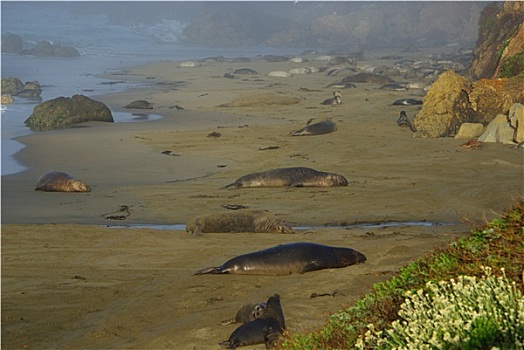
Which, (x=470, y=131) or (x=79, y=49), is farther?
(x=79, y=49)

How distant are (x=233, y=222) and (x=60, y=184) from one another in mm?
3925

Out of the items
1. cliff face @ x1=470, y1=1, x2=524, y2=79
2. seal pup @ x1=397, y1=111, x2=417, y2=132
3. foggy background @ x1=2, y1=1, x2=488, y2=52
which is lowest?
foggy background @ x1=2, y1=1, x2=488, y2=52

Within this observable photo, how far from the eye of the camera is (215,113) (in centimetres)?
2336

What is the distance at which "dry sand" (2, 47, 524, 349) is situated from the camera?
23.0 ft

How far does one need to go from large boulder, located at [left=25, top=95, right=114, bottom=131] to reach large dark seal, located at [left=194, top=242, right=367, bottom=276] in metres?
13.7

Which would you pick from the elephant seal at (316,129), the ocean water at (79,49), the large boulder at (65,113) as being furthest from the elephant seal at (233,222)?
the large boulder at (65,113)

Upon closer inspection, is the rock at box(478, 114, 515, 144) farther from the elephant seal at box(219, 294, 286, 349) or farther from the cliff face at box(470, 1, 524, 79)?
the elephant seal at box(219, 294, 286, 349)

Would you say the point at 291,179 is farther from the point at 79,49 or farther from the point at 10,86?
the point at 79,49

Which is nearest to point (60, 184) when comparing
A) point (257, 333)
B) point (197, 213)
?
point (197, 213)

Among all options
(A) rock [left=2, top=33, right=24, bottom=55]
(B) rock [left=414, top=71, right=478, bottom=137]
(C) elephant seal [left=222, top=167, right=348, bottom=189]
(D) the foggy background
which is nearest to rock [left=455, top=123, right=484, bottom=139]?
(B) rock [left=414, top=71, right=478, bottom=137]

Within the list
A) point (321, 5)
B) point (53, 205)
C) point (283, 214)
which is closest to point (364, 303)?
point (283, 214)

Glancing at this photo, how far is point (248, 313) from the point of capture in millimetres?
6461

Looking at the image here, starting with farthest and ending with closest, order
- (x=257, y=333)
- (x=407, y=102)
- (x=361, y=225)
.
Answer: (x=407, y=102) < (x=361, y=225) < (x=257, y=333)

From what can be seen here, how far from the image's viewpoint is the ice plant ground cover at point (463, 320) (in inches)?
152
